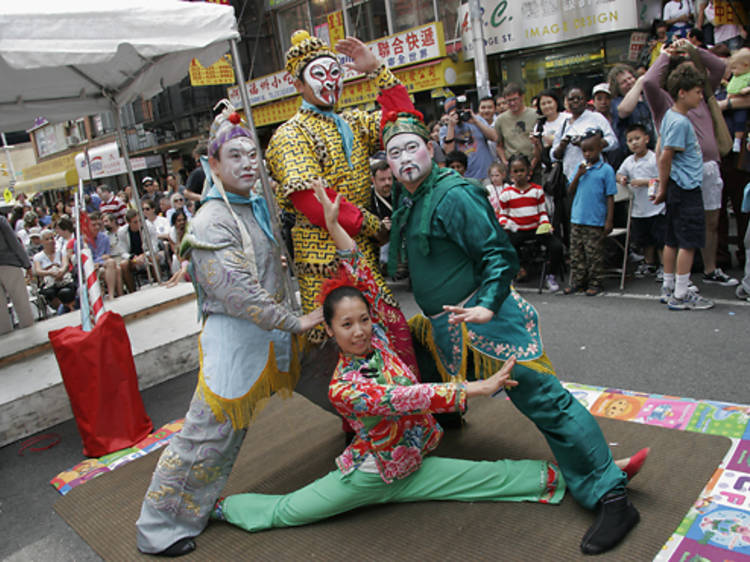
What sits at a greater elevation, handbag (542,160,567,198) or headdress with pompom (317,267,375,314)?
handbag (542,160,567,198)

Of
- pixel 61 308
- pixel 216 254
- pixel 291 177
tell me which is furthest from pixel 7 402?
pixel 61 308

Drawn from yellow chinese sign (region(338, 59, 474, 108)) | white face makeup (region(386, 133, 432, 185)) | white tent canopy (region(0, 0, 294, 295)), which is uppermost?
yellow chinese sign (region(338, 59, 474, 108))

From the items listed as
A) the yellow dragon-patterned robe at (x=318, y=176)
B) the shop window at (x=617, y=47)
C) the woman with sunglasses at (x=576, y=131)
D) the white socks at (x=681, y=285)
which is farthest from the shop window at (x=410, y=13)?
the yellow dragon-patterned robe at (x=318, y=176)

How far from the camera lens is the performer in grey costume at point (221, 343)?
2.46 meters

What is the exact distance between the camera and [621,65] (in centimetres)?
614

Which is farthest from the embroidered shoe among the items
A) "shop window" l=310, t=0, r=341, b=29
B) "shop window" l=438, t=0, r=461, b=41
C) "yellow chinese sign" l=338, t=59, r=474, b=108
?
"shop window" l=310, t=0, r=341, b=29

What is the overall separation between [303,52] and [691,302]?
135 inches

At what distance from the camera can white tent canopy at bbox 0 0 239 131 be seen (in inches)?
149

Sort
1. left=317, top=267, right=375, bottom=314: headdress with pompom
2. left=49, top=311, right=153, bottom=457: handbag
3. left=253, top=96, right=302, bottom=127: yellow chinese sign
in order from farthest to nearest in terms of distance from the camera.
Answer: left=253, top=96, right=302, bottom=127: yellow chinese sign
left=49, top=311, right=153, bottom=457: handbag
left=317, top=267, right=375, bottom=314: headdress with pompom

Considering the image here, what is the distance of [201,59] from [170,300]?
92.2 inches

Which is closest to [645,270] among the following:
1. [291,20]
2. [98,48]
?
[98,48]

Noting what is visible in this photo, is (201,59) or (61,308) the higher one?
(201,59)

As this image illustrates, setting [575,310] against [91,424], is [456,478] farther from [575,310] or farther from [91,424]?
[575,310]

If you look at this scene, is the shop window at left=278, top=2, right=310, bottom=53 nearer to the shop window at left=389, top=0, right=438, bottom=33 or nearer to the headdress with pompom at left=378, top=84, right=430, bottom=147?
the shop window at left=389, top=0, right=438, bottom=33
